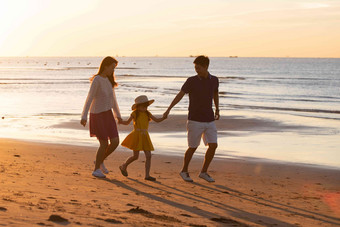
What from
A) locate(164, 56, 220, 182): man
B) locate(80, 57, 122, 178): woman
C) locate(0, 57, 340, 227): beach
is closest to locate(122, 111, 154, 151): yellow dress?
locate(80, 57, 122, 178): woman

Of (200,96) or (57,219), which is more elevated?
(200,96)

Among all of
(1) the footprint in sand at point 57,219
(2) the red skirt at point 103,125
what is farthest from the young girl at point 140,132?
(1) the footprint in sand at point 57,219

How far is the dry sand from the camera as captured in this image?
556cm

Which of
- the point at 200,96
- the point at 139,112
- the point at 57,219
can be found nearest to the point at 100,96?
the point at 139,112

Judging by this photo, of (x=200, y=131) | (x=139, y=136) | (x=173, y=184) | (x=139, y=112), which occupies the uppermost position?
(x=139, y=112)

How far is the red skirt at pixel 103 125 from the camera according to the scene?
8.10 meters

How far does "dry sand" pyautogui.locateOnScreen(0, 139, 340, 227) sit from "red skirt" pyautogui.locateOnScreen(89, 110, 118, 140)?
69cm

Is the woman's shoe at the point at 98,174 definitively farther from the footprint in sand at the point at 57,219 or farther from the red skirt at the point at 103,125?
the footprint in sand at the point at 57,219

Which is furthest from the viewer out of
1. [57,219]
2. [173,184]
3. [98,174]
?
[98,174]

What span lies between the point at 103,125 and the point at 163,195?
1.65 meters

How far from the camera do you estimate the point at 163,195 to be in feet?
23.2

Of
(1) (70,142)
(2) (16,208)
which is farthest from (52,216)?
(1) (70,142)

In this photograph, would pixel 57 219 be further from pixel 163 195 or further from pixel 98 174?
pixel 98 174

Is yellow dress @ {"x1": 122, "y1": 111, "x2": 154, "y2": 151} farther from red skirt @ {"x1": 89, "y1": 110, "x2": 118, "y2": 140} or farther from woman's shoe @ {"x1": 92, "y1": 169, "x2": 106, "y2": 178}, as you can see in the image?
woman's shoe @ {"x1": 92, "y1": 169, "x2": 106, "y2": 178}
